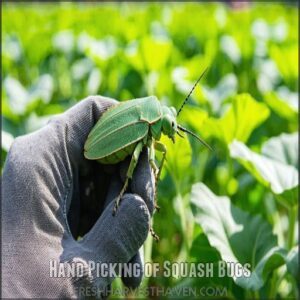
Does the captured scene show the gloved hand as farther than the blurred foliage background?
No

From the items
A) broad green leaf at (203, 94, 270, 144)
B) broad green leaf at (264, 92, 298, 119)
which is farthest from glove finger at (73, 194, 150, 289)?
broad green leaf at (264, 92, 298, 119)

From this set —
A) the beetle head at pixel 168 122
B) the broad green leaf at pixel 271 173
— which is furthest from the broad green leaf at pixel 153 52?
the beetle head at pixel 168 122

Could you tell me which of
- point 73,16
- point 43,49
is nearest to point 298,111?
point 43,49

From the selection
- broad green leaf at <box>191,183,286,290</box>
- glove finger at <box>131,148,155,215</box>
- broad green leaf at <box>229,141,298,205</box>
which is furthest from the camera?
broad green leaf at <box>229,141,298,205</box>

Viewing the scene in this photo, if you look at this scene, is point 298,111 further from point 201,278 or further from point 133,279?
point 133,279

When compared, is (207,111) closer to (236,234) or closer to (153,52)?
(153,52)

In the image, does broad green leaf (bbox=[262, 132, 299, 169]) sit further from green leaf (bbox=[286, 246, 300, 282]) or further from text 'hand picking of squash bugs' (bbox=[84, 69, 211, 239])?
text 'hand picking of squash bugs' (bbox=[84, 69, 211, 239])
